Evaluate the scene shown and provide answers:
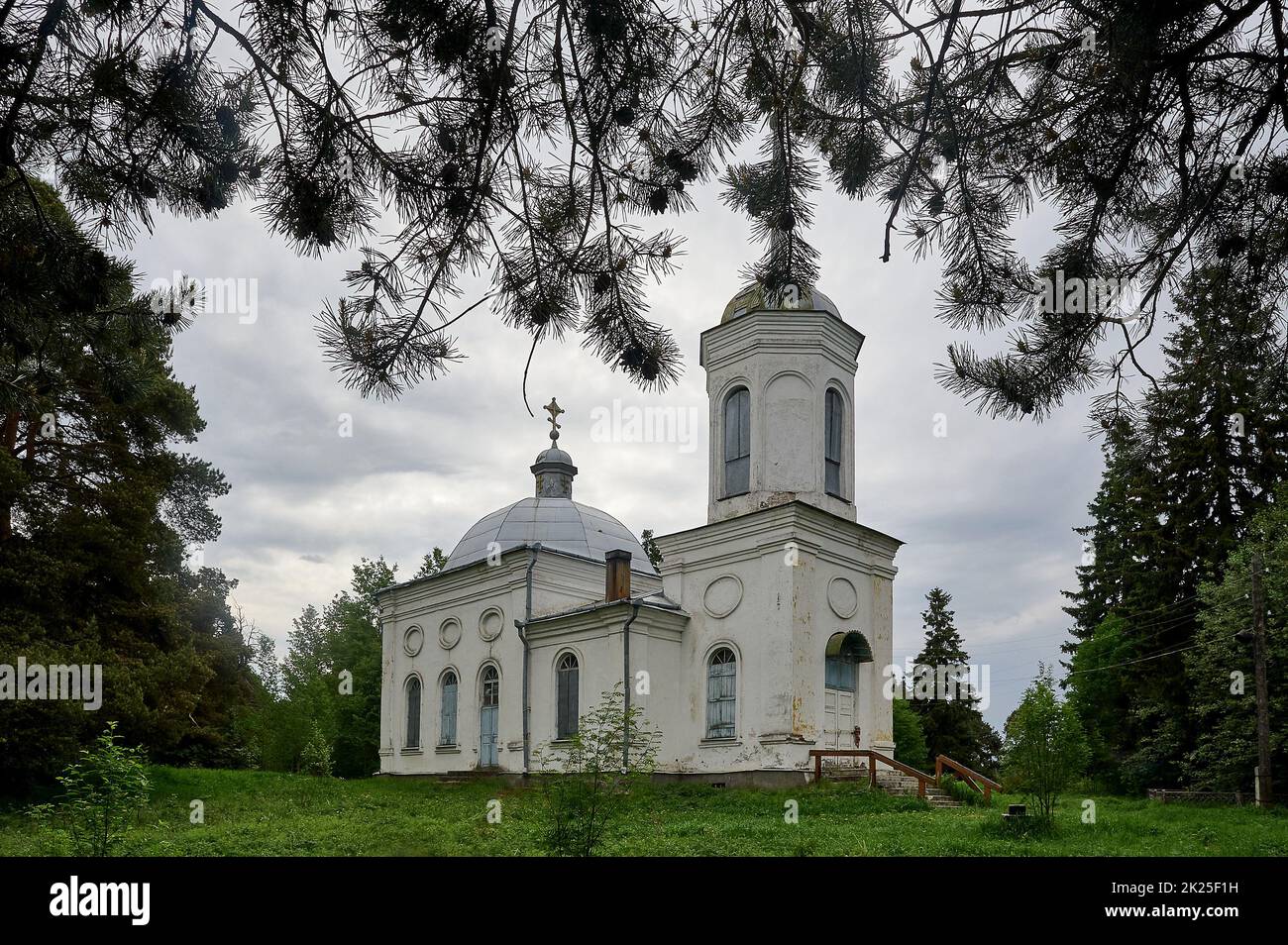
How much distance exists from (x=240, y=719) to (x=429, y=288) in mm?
30811

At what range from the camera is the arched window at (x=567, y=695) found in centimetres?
2233

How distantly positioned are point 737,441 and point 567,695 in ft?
22.2

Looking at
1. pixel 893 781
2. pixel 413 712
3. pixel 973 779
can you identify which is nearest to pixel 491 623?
pixel 413 712

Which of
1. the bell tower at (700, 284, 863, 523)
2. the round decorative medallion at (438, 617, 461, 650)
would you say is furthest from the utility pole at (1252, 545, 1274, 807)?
the round decorative medallion at (438, 617, 461, 650)

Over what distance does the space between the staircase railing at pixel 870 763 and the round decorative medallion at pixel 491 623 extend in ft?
29.8

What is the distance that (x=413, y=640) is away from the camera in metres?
27.8

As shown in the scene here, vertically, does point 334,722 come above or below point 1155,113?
below

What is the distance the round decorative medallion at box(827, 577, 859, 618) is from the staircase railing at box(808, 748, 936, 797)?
2.65 m

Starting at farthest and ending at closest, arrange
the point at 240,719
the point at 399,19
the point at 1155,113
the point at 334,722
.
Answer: the point at 334,722 → the point at 240,719 → the point at 1155,113 → the point at 399,19

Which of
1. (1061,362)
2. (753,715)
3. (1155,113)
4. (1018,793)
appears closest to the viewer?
(1155,113)

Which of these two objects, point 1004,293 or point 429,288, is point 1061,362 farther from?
point 429,288

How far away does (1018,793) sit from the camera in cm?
1580

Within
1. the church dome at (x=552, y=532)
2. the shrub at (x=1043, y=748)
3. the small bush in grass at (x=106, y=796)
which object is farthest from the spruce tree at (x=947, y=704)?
the small bush in grass at (x=106, y=796)
